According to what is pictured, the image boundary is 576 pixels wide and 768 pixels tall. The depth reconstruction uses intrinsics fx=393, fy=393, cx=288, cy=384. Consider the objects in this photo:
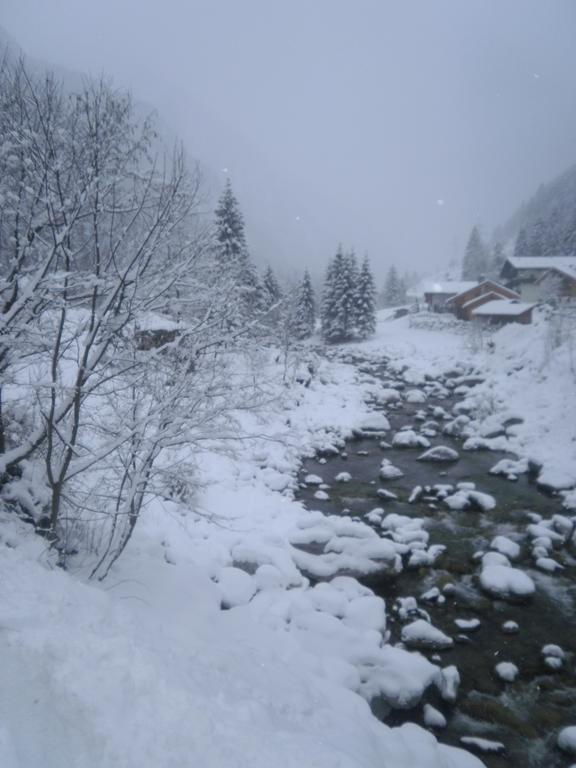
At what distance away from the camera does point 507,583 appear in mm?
7555

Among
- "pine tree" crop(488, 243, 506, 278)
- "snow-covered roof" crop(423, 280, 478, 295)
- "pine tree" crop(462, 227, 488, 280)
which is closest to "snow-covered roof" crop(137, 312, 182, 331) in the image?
"snow-covered roof" crop(423, 280, 478, 295)

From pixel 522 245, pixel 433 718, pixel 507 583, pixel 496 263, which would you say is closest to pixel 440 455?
pixel 507 583

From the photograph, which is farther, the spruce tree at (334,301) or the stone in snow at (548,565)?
the spruce tree at (334,301)

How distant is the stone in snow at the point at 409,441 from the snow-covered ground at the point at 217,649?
4.33 m

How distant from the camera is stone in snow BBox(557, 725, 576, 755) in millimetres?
4914

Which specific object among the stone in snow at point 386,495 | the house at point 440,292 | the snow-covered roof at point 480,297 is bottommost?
the stone in snow at point 386,495

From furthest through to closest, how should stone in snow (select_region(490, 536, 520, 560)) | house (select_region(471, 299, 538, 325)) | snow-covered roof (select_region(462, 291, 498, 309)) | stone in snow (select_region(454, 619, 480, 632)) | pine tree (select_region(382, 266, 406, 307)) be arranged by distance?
pine tree (select_region(382, 266, 406, 307)), snow-covered roof (select_region(462, 291, 498, 309)), house (select_region(471, 299, 538, 325)), stone in snow (select_region(490, 536, 520, 560)), stone in snow (select_region(454, 619, 480, 632))

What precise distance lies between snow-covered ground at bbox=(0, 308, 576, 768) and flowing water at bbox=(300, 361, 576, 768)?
539 mm

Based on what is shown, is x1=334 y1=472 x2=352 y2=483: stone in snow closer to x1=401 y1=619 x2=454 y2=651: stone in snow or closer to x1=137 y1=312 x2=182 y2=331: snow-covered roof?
x1=401 y1=619 x2=454 y2=651: stone in snow

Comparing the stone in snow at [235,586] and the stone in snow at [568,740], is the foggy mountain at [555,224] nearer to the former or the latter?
the stone in snow at [568,740]

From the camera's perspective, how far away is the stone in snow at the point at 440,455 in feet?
45.5

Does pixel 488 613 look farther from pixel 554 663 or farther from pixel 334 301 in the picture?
pixel 334 301

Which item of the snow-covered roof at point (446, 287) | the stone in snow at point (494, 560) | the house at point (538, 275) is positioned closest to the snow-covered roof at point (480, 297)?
the house at point (538, 275)

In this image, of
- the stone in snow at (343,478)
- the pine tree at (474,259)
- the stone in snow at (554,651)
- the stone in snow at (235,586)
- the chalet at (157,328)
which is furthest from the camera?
the pine tree at (474,259)
